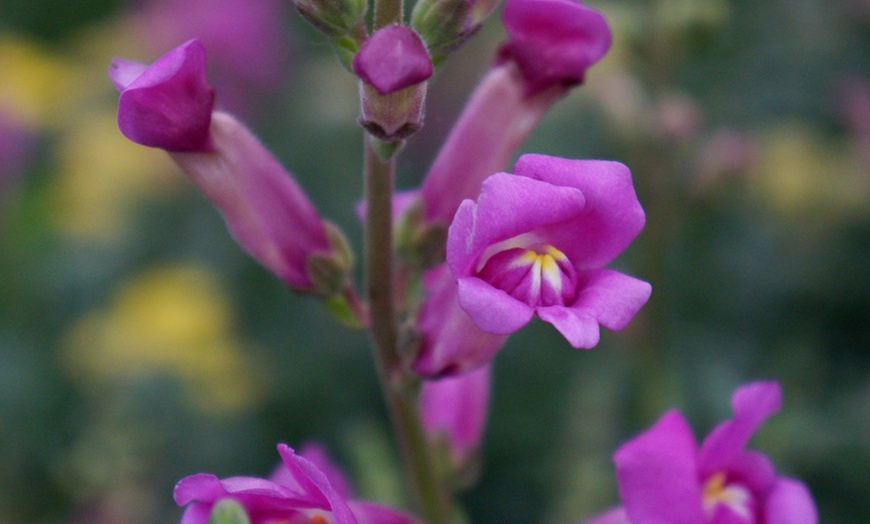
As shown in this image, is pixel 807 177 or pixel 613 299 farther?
pixel 807 177

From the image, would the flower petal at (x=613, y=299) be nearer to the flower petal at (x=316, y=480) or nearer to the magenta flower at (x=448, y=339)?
the magenta flower at (x=448, y=339)

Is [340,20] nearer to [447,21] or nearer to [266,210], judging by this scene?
[447,21]

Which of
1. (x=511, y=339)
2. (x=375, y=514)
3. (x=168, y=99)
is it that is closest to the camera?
(x=168, y=99)

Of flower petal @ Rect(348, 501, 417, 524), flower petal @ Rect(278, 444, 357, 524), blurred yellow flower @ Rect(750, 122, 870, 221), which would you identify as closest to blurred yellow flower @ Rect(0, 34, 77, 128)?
blurred yellow flower @ Rect(750, 122, 870, 221)

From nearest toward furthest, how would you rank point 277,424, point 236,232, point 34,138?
point 236,232
point 277,424
point 34,138

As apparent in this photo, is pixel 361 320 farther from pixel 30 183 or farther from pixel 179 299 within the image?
pixel 30 183

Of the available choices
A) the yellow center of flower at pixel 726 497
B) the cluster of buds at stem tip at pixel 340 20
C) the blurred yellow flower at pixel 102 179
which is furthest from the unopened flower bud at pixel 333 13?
the blurred yellow flower at pixel 102 179

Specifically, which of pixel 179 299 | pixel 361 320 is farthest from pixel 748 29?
pixel 361 320

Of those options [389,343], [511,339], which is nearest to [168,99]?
[389,343]
